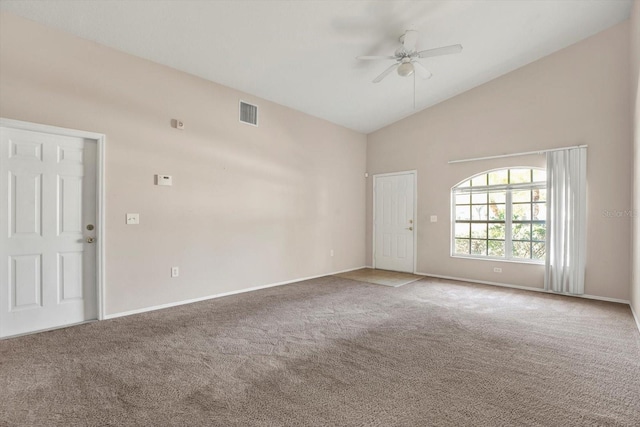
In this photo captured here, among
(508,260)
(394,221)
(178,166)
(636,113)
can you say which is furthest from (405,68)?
(508,260)

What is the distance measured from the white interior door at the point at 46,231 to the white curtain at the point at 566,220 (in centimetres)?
631

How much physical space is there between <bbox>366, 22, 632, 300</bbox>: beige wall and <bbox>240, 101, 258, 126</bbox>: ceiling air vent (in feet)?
9.83

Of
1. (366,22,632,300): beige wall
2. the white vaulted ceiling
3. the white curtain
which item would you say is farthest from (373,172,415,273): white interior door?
the white curtain

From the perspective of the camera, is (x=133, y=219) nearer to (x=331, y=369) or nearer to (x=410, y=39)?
(x=331, y=369)

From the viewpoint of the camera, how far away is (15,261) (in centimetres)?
320

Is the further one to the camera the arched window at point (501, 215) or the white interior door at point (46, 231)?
the arched window at point (501, 215)

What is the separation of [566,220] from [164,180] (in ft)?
19.0

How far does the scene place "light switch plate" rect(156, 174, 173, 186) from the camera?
161 inches

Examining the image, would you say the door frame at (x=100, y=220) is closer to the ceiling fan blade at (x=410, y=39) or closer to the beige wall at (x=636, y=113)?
the ceiling fan blade at (x=410, y=39)

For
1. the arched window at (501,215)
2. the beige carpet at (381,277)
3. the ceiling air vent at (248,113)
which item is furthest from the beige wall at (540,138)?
the ceiling air vent at (248,113)

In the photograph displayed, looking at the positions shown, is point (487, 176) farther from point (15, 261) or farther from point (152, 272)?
point (15, 261)

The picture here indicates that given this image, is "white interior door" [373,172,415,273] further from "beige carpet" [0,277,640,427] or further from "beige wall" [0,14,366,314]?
"beige carpet" [0,277,640,427]

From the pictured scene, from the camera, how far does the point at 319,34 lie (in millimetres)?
3865

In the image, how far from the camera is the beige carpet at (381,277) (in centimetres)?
579
